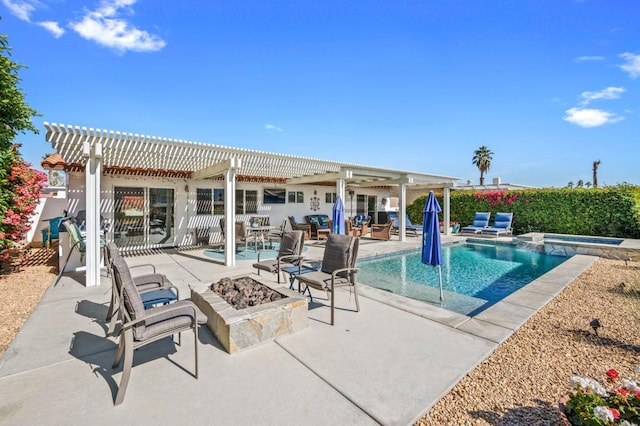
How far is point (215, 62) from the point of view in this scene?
998cm

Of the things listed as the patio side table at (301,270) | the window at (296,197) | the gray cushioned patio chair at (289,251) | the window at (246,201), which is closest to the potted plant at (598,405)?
the patio side table at (301,270)

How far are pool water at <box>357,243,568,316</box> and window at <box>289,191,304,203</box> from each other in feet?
22.0

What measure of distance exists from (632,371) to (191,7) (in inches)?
424

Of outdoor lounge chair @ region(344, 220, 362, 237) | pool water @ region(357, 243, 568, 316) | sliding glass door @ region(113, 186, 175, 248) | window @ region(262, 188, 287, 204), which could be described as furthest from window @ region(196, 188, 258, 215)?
pool water @ region(357, 243, 568, 316)

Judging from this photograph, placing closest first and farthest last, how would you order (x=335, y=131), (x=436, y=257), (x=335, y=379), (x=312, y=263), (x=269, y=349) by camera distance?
(x=335, y=379) < (x=269, y=349) < (x=436, y=257) < (x=312, y=263) < (x=335, y=131)

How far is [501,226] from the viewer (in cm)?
1430

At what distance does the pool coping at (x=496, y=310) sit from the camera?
12.3 ft

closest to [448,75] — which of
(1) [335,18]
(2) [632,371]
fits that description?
(1) [335,18]

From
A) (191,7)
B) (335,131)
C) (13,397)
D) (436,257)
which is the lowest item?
(13,397)

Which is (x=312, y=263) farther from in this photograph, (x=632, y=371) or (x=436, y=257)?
(x=632, y=371)

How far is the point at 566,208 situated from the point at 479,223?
146 inches

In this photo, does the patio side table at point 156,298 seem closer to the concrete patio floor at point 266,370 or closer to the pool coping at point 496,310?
the concrete patio floor at point 266,370

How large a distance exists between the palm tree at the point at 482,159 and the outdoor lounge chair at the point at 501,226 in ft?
70.6

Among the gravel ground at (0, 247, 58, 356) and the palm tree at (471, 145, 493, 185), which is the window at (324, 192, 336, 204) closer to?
the gravel ground at (0, 247, 58, 356)
